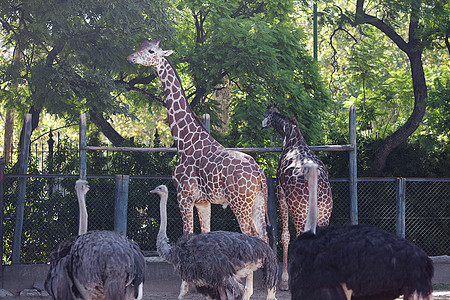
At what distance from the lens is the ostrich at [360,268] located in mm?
5227

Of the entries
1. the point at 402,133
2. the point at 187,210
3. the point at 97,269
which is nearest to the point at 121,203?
the point at 187,210

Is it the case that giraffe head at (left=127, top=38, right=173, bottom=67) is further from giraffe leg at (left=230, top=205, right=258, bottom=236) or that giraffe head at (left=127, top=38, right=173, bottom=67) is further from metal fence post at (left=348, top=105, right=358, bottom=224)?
metal fence post at (left=348, top=105, right=358, bottom=224)

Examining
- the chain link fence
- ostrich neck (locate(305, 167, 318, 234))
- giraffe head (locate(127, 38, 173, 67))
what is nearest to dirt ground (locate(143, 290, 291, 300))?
the chain link fence

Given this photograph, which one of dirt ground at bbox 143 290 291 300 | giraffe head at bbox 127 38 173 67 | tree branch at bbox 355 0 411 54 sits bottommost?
dirt ground at bbox 143 290 291 300

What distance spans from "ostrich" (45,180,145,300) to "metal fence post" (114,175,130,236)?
10.5 feet

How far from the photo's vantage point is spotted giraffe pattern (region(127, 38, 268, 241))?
890cm

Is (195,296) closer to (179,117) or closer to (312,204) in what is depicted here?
(179,117)

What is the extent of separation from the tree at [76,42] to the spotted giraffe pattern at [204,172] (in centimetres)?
306

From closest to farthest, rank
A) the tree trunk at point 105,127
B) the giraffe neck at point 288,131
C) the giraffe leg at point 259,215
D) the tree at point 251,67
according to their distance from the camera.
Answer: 1. the giraffe leg at point 259,215
2. the giraffe neck at point 288,131
3. the tree at point 251,67
4. the tree trunk at point 105,127

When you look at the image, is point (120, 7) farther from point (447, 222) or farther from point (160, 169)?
point (447, 222)

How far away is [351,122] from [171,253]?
4.23m

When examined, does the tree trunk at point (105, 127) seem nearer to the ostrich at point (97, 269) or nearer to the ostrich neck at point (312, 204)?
the ostrich at point (97, 269)

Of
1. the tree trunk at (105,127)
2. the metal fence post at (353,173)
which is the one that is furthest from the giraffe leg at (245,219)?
the tree trunk at (105,127)

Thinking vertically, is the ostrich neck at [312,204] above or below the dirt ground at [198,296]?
above
